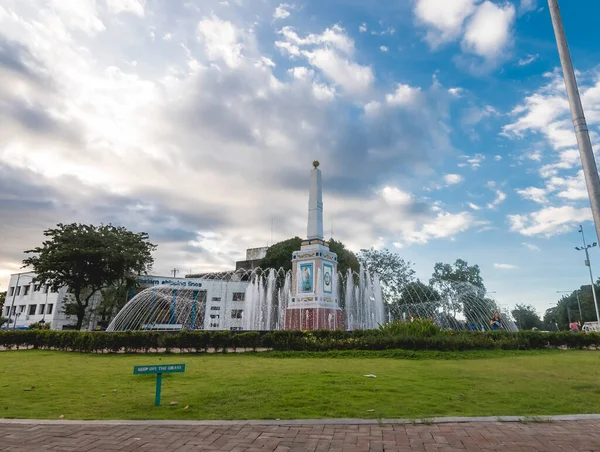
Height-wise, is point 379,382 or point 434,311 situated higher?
point 434,311

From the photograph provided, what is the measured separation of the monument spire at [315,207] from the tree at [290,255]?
17084 millimetres

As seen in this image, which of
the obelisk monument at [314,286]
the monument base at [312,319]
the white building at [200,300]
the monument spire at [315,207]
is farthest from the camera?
the white building at [200,300]

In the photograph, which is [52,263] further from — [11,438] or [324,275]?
[11,438]

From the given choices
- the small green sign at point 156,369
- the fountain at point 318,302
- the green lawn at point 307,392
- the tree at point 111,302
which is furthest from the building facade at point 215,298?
the small green sign at point 156,369

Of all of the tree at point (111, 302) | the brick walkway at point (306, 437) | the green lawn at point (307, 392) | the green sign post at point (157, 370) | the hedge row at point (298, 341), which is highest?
the tree at point (111, 302)

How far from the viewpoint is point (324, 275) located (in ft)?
91.1

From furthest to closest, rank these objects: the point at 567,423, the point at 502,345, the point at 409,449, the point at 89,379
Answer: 1. the point at 502,345
2. the point at 89,379
3. the point at 567,423
4. the point at 409,449

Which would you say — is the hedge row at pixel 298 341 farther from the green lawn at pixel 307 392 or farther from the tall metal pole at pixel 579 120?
the tall metal pole at pixel 579 120

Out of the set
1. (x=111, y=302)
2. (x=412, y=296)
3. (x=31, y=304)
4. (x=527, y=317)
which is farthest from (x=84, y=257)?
(x=527, y=317)

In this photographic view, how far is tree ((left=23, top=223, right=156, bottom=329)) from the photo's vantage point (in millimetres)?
32844

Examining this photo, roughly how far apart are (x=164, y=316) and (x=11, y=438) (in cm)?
5516

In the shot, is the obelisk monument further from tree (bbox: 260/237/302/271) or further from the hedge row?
tree (bbox: 260/237/302/271)

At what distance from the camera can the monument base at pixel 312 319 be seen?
85.5 feet

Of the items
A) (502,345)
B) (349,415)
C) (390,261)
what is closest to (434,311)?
(390,261)
